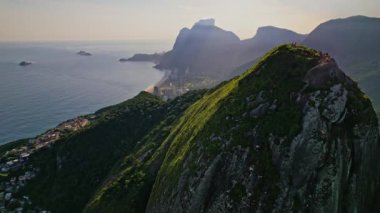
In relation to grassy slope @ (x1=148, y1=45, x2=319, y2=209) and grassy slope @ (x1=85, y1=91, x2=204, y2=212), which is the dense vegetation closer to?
grassy slope @ (x1=85, y1=91, x2=204, y2=212)

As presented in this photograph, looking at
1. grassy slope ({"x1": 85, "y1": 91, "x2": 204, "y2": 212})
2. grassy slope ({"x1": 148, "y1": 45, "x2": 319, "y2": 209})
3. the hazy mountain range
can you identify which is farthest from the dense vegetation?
grassy slope ({"x1": 148, "y1": 45, "x2": 319, "y2": 209})

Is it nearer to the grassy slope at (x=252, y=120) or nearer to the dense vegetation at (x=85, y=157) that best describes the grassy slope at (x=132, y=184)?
the grassy slope at (x=252, y=120)

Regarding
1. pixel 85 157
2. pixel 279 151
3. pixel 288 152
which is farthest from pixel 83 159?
pixel 288 152

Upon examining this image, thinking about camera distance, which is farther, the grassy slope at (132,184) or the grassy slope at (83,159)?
the grassy slope at (83,159)

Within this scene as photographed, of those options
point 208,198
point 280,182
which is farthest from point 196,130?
point 280,182

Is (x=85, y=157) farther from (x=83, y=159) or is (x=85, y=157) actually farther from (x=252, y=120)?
(x=252, y=120)

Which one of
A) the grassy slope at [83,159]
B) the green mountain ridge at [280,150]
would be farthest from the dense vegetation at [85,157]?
the green mountain ridge at [280,150]
